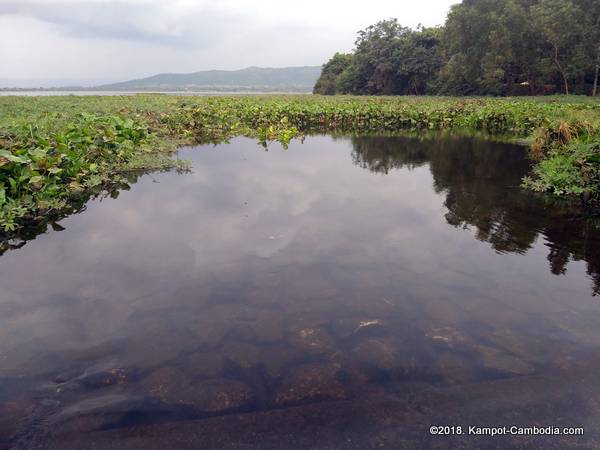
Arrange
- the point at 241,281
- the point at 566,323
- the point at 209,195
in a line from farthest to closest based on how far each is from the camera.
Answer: the point at 209,195
the point at 241,281
the point at 566,323

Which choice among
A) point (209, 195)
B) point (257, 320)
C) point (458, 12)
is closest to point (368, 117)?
point (209, 195)

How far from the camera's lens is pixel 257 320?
409cm

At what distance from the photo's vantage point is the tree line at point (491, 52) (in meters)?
31.6

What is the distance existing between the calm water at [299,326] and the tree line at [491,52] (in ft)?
105

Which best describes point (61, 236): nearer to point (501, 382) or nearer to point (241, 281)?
point (241, 281)

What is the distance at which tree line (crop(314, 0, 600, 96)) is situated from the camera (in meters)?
31.6

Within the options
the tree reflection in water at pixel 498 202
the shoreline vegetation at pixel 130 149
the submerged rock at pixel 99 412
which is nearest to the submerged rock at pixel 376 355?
the submerged rock at pixel 99 412

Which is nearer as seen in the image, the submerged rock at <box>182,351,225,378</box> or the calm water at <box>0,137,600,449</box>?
the calm water at <box>0,137,600,449</box>

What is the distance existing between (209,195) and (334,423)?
6.41 metres

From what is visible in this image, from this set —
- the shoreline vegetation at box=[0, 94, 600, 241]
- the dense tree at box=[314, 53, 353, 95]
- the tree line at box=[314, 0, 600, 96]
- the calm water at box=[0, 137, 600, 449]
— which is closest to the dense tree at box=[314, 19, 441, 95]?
the tree line at box=[314, 0, 600, 96]

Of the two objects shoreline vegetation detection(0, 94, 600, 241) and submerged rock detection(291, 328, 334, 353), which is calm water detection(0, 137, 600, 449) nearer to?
submerged rock detection(291, 328, 334, 353)

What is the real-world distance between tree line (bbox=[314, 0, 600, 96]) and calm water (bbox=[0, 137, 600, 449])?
105 ft

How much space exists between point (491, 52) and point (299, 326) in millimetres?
39931

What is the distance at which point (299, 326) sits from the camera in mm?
3979
